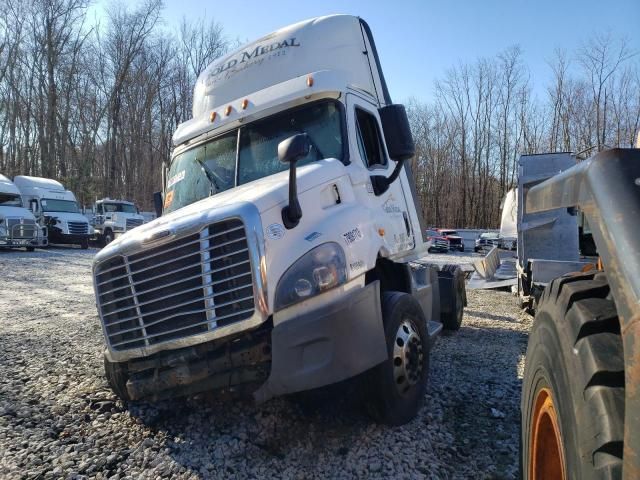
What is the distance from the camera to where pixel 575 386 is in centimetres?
146

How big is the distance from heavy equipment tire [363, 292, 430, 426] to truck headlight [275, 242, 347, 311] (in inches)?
27.0

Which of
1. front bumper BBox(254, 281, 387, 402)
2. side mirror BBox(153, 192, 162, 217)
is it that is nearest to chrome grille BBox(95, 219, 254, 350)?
front bumper BBox(254, 281, 387, 402)

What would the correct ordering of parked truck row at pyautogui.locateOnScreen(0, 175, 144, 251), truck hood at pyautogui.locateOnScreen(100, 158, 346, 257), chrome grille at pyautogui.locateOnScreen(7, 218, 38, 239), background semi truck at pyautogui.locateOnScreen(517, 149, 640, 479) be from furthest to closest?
parked truck row at pyautogui.locateOnScreen(0, 175, 144, 251) → chrome grille at pyautogui.locateOnScreen(7, 218, 38, 239) → truck hood at pyautogui.locateOnScreen(100, 158, 346, 257) → background semi truck at pyautogui.locateOnScreen(517, 149, 640, 479)

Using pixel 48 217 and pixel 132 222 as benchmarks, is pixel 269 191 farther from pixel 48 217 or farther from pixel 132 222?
pixel 132 222

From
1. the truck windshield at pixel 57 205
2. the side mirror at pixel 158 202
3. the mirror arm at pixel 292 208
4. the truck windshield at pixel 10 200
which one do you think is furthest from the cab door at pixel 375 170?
the truck windshield at pixel 57 205

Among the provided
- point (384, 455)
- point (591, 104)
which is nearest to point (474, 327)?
point (384, 455)

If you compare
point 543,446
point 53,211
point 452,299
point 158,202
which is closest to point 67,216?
point 53,211

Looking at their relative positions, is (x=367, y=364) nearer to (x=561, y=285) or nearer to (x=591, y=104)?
(x=561, y=285)

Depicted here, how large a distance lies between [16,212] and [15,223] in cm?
61

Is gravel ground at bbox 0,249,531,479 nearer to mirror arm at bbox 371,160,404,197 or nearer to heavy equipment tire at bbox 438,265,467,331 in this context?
heavy equipment tire at bbox 438,265,467,331

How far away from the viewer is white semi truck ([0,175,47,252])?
2073 centimetres

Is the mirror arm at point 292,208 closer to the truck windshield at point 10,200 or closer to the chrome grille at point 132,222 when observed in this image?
the truck windshield at point 10,200

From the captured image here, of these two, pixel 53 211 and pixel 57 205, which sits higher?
pixel 57 205

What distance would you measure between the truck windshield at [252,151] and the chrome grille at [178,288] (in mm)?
1311
